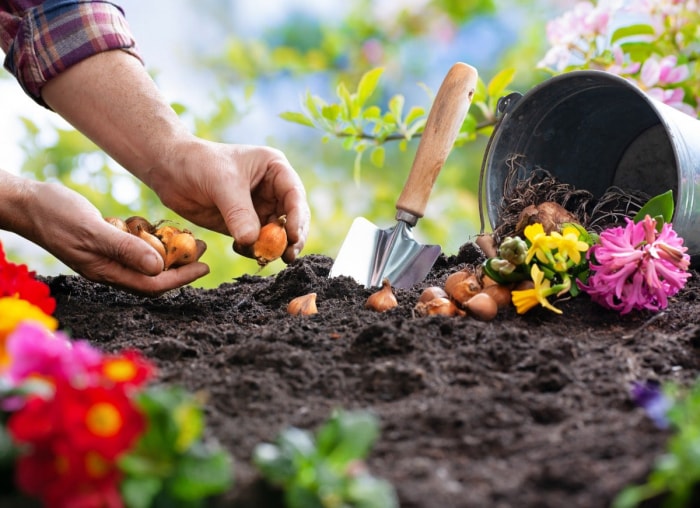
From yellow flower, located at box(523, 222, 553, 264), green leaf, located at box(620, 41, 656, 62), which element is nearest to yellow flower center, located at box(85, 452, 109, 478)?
yellow flower, located at box(523, 222, 553, 264)

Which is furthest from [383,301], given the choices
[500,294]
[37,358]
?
[37,358]

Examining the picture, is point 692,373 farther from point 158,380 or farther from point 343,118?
point 343,118

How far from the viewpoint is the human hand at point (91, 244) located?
1.30 m

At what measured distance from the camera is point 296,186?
59.1 inches

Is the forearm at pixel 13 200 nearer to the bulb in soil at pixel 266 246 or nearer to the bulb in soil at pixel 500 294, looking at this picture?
the bulb in soil at pixel 266 246

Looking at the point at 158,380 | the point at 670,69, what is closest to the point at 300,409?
the point at 158,380

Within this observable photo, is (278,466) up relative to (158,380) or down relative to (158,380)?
down

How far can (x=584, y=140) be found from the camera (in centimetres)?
163

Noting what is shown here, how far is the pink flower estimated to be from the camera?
116cm

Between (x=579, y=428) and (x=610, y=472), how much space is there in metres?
0.12

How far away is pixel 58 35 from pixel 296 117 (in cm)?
53

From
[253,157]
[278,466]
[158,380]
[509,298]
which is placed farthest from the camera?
[253,157]

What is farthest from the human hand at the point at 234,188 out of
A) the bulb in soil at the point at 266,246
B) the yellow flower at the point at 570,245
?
the yellow flower at the point at 570,245

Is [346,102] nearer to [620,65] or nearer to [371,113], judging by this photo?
[371,113]
